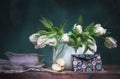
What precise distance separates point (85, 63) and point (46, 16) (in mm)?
436

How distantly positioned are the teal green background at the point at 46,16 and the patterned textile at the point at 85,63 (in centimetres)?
26

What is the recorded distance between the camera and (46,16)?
1.63 m

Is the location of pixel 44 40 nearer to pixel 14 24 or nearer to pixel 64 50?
pixel 64 50

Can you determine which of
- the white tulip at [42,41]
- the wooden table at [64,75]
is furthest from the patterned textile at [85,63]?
the white tulip at [42,41]

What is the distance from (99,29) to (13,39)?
1.88 feet

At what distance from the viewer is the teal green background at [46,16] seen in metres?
1.61

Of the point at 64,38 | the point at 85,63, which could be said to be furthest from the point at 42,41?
the point at 85,63

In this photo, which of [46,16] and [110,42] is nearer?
[110,42]

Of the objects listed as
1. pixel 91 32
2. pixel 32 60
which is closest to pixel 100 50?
pixel 91 32

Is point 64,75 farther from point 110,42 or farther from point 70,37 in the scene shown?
point 110,42

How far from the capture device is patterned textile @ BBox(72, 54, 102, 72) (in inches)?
54.9

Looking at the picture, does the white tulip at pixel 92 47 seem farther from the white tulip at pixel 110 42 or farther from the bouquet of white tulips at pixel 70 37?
the white tulip at pixel 110 42

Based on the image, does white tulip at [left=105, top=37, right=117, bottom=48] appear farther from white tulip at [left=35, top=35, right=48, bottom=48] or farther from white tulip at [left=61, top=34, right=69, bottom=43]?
white tulip at [left=35, top=35, right=48, bottom=48]

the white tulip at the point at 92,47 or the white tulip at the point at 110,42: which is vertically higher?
the white tulip at the point at 110,42
